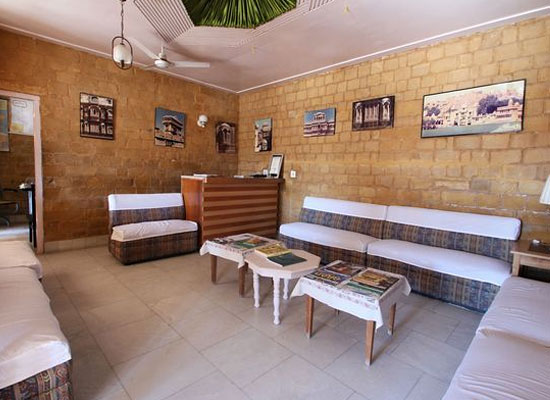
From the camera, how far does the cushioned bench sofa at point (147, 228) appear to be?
3.67 metres

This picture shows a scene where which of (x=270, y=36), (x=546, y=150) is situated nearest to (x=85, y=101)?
(x=270, y=36)

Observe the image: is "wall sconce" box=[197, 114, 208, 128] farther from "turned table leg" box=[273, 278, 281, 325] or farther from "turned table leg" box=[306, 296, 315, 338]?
"turned table leg" box=[306, 296, 315, 338]

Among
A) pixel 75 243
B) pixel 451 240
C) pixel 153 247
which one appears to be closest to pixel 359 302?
pixel 451 240

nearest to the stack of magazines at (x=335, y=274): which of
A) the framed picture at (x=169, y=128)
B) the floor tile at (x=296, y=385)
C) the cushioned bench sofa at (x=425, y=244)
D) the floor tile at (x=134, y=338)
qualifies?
the floor tile at (x=296, y=385)

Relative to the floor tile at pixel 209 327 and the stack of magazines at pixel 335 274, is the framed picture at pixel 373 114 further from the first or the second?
the floor tile at pixel 209 327

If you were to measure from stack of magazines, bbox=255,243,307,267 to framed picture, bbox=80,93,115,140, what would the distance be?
3441 millimetres

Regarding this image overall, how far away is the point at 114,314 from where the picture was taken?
2.44 meters

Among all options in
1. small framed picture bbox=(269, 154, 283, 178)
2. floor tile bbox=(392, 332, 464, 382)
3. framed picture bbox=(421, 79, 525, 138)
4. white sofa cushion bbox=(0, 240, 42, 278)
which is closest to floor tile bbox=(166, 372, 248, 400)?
floor tile bbox=(392, 332, 464, 382)

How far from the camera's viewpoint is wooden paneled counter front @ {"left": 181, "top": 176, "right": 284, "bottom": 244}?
4.30 metres

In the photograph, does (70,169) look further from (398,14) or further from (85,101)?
(398,14)

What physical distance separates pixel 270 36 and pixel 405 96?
1945 mm

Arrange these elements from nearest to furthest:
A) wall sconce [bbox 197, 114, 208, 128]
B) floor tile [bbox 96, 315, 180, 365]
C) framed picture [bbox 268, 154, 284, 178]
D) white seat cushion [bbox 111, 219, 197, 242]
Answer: floor tile [bbox 96, 315, 180, 365], white seat cushion [bbox 111, 219, 197, 242], framed picture [bbox 268, 154, 284, 178], wall sconce [bbox 197, 114, 208, 128]

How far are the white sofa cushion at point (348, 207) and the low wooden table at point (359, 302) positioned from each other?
1.71 m

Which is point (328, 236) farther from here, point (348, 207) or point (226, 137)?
point (226, 137)
